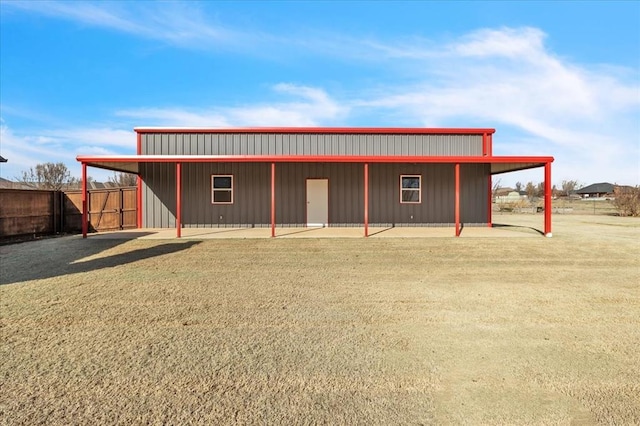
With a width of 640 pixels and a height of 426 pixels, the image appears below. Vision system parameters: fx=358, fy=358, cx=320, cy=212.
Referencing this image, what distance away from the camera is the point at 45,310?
4.68 meters

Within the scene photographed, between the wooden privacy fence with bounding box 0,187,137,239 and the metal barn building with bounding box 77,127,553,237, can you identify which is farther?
the metal barn building with bounding box 77,127,553,237

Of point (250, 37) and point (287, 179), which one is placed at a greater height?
point (250, 37)

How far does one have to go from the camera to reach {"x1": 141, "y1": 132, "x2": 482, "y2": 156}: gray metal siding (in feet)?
47.1

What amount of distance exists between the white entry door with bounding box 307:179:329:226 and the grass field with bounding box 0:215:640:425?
6.75 metres

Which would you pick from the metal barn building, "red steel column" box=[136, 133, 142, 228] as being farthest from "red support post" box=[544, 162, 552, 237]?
"red steel column" box=[136, 133, 142, 228]

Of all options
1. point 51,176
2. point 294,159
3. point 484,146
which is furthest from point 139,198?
point 51,176

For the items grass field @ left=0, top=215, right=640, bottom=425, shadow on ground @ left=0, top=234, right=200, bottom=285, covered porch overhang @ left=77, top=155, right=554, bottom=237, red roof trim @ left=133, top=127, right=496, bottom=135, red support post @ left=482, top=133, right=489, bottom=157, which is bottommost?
grass field @ left=0, top=215, right=640, bottom=425

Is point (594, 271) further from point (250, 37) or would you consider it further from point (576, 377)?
point (250, 37)

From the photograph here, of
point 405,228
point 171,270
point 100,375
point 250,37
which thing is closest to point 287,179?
point 405,228

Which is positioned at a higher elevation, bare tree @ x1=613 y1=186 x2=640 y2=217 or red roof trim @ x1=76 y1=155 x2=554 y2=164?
red roof trim @ x1=76 y1=155 x2=554 y2=164

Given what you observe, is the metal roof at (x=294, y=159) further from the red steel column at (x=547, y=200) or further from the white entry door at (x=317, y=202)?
the white entry door at (x=317, y=202)

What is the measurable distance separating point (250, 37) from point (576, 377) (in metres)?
15.8

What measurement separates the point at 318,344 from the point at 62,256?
7945 millimetres

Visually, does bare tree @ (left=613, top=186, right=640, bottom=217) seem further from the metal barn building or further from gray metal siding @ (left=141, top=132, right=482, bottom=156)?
gray metal siding @ (left=141, top=132, right=482, bottom=156)
